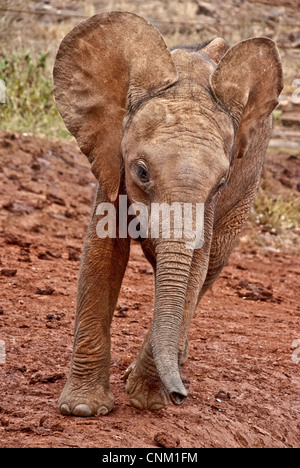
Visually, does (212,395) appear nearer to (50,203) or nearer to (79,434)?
(79,434)

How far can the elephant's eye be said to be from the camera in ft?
12.7

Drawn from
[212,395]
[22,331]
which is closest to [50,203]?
[22,331]

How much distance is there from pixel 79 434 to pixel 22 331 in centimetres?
189

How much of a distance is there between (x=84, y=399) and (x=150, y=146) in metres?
1.43

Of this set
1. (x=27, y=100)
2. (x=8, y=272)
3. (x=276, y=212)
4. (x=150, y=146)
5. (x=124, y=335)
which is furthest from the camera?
(x=27, y=100)

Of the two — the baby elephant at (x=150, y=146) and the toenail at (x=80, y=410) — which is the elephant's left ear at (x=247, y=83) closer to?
the baby elephant at (x=150, y=146)

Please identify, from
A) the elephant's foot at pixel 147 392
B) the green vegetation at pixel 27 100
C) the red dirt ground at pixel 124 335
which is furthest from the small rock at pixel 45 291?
the green vegetation at pixel 27 100

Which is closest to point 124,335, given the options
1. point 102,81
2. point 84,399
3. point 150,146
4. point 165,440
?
point 84,399

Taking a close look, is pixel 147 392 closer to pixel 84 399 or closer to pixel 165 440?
pixel 84 399

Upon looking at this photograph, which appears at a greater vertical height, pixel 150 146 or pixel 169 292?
pixel 150 146

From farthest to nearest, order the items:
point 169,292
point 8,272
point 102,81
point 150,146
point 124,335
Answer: point 8,272 → point 124,335 → point 102,81 → point 150,146 → point 169,292

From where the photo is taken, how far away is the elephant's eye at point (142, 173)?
3.87 m

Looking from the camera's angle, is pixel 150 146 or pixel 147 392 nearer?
pixel 150 146

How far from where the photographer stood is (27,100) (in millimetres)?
12023
